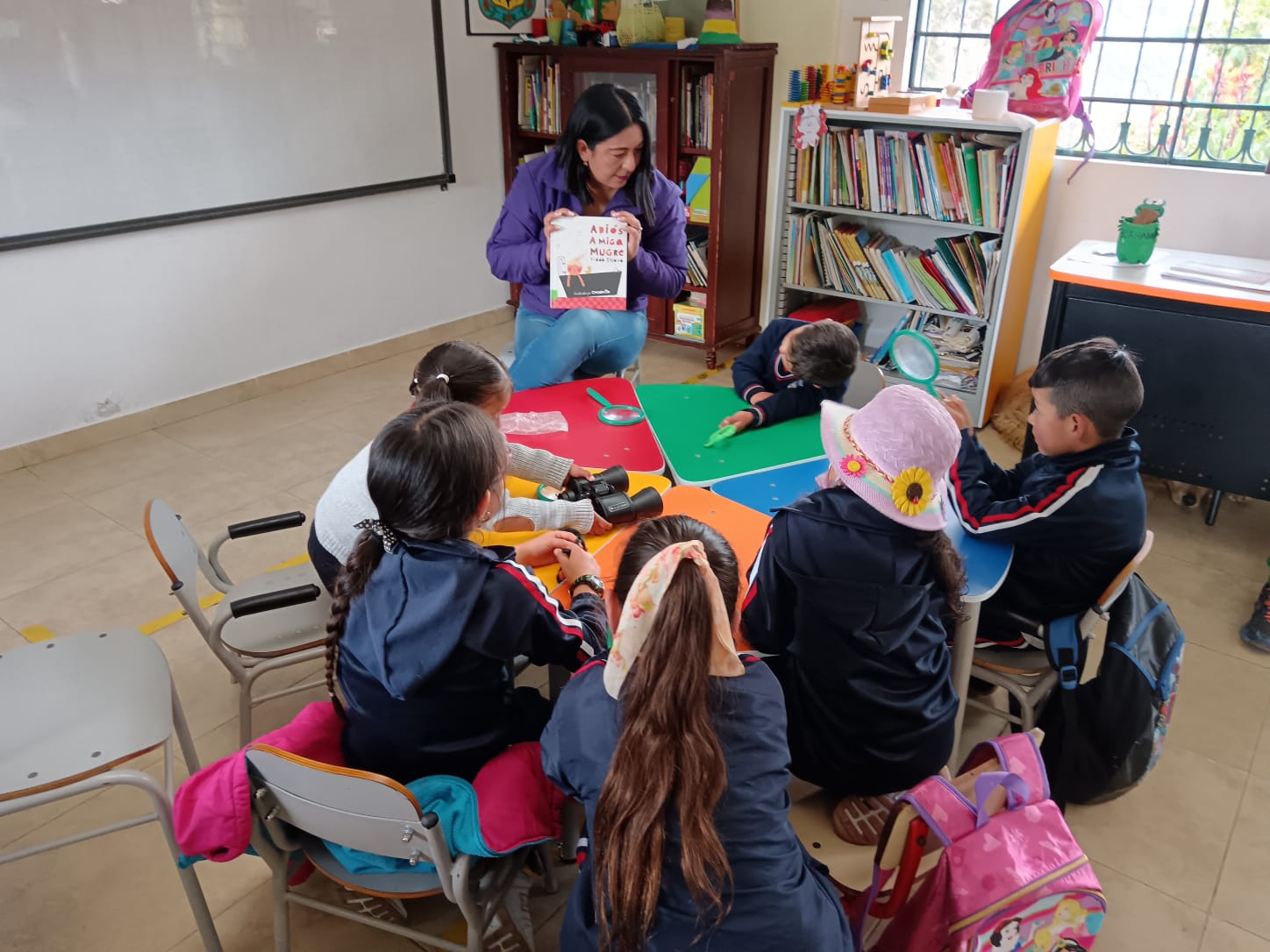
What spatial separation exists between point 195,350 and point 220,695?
7.00 feet

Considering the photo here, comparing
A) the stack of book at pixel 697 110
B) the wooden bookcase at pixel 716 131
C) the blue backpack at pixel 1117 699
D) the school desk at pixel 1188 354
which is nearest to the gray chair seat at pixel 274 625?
the blue backpack at pixel 1117 699

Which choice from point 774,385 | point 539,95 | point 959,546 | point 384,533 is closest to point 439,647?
point 384,533

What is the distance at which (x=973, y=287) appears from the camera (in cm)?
373

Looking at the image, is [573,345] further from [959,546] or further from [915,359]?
[959,546]

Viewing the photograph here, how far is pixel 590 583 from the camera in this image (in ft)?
5.29

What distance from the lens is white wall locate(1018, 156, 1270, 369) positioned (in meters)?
3.32

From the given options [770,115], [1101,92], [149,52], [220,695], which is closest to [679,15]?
[770,115]

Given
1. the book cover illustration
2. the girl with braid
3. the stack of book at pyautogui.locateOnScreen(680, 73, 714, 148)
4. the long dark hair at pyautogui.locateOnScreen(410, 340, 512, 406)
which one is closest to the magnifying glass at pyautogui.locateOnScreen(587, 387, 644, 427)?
the book cover illustration

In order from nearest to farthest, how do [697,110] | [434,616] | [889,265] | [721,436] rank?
[434,616]
[721,436]
[889,265]
[697,110]

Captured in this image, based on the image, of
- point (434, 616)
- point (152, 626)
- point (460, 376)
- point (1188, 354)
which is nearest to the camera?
point (434, 616)

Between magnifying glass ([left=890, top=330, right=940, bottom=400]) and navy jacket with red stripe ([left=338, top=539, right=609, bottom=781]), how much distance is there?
1433 mm

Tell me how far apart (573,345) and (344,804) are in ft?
5.83

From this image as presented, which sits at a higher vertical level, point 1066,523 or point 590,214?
point 590,214

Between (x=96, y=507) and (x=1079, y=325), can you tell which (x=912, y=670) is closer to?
(x=1079, y=325)
